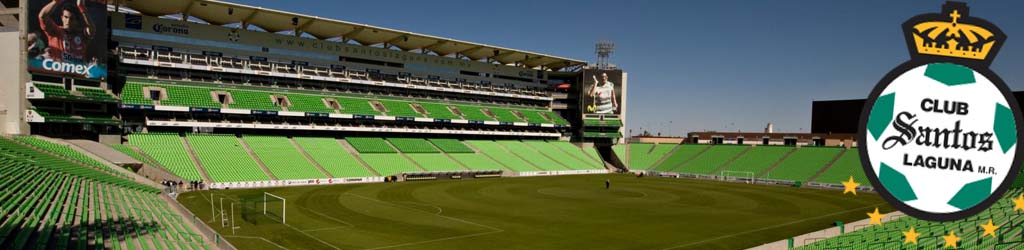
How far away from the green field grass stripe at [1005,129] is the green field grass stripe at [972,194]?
651 millimetres

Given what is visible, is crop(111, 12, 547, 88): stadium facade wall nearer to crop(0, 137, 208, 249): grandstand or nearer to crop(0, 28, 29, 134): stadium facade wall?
crop(0, 28, 29, 134): stadium facade wall

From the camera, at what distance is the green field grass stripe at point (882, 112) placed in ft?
29.0

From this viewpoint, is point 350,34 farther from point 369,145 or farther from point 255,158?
point 255,158

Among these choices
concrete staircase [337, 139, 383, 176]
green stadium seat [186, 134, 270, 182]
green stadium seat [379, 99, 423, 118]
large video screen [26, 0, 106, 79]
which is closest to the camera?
large video screen [26, 0, 106, 79]

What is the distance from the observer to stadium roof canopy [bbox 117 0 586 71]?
57.9 m

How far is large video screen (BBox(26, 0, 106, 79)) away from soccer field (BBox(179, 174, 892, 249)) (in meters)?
15.7

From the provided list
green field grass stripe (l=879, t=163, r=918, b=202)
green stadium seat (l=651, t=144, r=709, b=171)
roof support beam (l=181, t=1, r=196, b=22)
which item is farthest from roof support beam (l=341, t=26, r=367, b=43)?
green field grass stripe (l=879, t=163, r=918, b=202)

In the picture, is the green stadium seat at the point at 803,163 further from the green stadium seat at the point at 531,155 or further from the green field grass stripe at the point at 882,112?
Answer: the green field grass stripe at the point at 882,112

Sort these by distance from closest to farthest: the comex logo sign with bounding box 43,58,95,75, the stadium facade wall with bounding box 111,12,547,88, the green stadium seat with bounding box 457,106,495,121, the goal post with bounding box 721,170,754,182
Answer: the comex logo sign with bounding box 43,58,95,75 < the stadium facade wall with bounding box 111,12,547,88 < the goal post with bounding box 721,170,754,182 < the green stadium seat with bounding box 457,106,495,121

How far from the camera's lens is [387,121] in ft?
240

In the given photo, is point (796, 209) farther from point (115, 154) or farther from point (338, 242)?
point (115, 154)

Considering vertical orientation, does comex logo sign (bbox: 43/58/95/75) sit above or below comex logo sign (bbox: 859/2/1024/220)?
above

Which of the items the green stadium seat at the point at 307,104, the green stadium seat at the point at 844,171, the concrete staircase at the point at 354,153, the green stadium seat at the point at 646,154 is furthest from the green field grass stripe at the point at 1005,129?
the green stadium seat at the point at 646,154

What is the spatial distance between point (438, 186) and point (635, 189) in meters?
21.0
